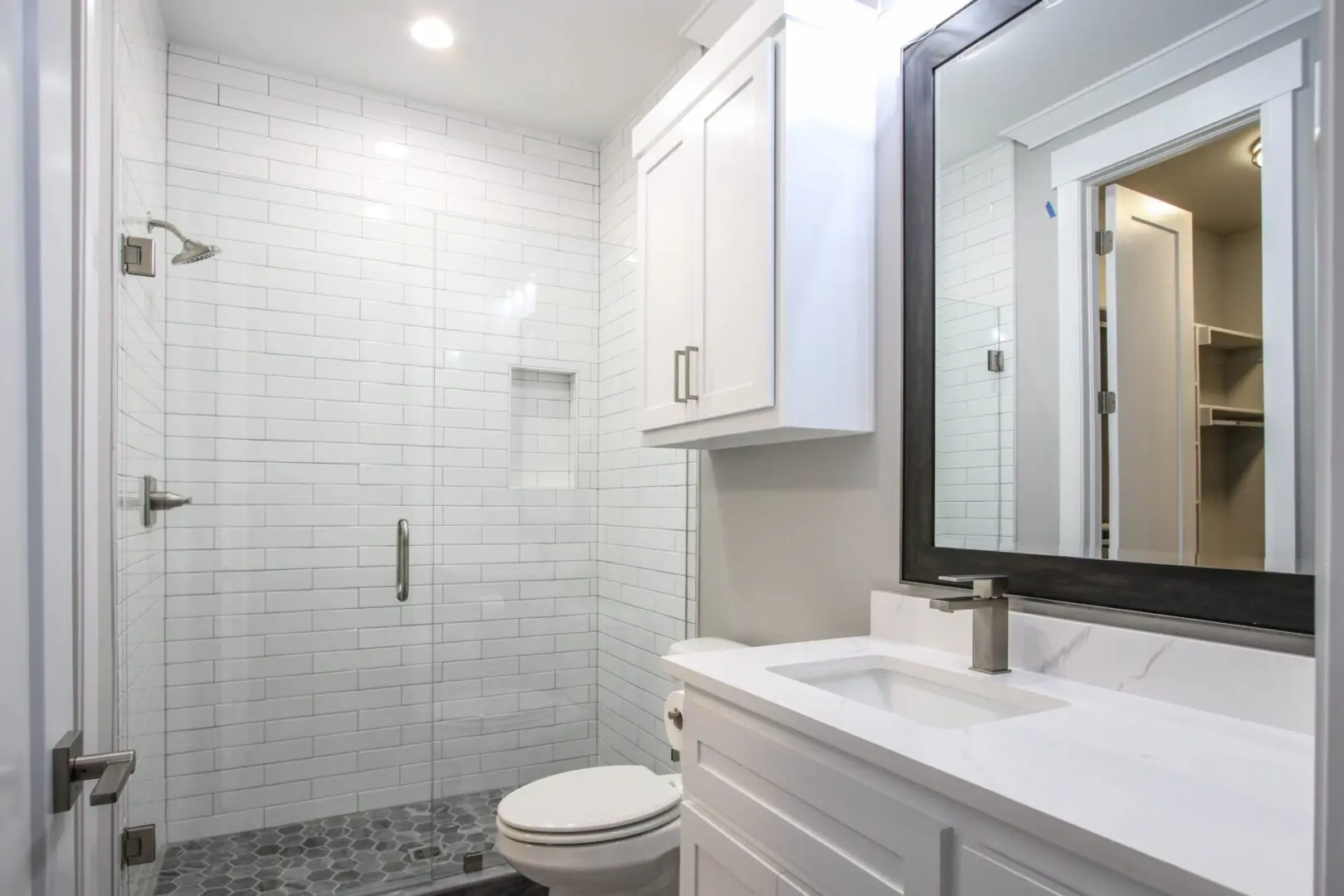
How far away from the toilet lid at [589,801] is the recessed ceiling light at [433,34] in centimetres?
231

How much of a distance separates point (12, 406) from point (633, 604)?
218 cm

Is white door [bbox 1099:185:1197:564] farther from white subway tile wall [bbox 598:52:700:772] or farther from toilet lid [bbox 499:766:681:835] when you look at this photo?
white subway tile wall [bbox 598:52:700:772]

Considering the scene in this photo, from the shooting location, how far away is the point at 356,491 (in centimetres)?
255

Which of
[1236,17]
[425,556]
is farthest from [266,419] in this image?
[1236,17]

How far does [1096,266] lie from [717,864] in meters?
1.18

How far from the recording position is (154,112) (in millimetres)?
2424

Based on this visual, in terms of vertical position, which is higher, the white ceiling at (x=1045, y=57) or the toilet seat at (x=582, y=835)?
the white ceiling at (x=1045, y=57)

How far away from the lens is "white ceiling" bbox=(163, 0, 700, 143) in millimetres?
2467

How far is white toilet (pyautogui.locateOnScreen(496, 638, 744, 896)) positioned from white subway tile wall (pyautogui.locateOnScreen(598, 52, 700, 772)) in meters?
0.63

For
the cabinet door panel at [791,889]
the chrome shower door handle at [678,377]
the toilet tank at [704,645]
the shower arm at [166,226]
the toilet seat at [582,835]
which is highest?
the shower arm at [166,226]

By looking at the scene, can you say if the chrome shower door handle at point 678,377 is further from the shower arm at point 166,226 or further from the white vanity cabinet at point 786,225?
the shower arm at point 166,226

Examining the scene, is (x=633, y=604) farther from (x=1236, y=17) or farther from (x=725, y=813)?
(x=1236, y=17)

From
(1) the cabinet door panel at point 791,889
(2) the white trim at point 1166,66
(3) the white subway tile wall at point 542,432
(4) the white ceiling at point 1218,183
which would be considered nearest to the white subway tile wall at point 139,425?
(3) the white subway tile wall at point 542,432

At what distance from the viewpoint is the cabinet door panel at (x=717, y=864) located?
46.7 inches
